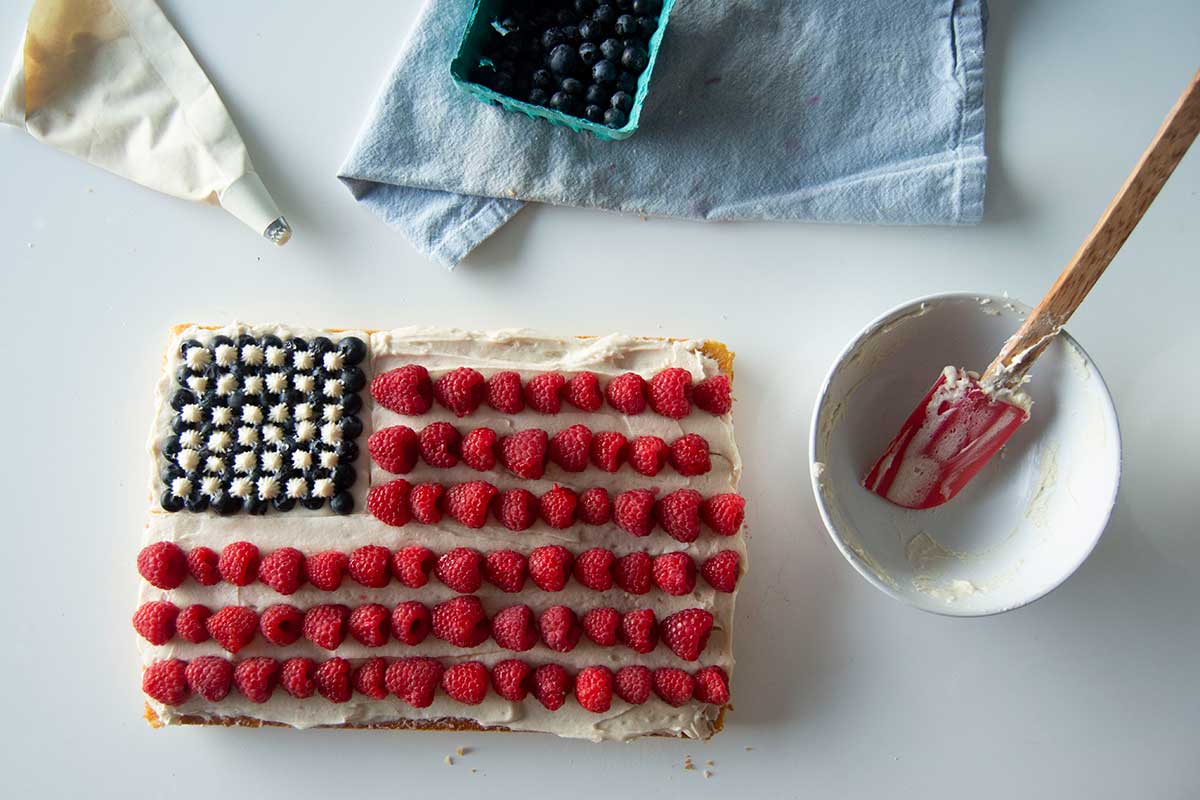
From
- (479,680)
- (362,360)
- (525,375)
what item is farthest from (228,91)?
(479,680)

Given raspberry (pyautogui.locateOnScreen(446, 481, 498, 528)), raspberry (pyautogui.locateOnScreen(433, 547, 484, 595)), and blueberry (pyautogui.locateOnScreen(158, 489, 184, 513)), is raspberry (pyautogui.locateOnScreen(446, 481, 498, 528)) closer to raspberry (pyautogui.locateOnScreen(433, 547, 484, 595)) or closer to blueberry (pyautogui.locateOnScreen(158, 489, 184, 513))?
raspberry (pyautogui.locateOnScreen(433, 547, 484, 595))

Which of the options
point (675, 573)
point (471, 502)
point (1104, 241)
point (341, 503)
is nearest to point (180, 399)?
point (341, 503)

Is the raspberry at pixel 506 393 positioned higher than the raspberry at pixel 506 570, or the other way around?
the raspberry at pixel 506 393

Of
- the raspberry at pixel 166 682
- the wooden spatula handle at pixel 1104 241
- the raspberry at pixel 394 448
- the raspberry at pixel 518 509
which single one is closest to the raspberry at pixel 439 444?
the raspberry at pixel 394 448

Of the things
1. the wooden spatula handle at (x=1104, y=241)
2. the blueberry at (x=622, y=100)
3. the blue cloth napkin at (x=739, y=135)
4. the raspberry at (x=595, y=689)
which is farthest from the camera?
the blue cloth napkin at (x=739, y=135)

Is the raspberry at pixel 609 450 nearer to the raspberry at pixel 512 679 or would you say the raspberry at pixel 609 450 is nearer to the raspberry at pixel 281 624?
the raspberry at pixel 512 679

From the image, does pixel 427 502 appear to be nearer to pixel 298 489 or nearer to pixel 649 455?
pixel 298 489

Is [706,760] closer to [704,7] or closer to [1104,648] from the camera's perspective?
[1104,648]
